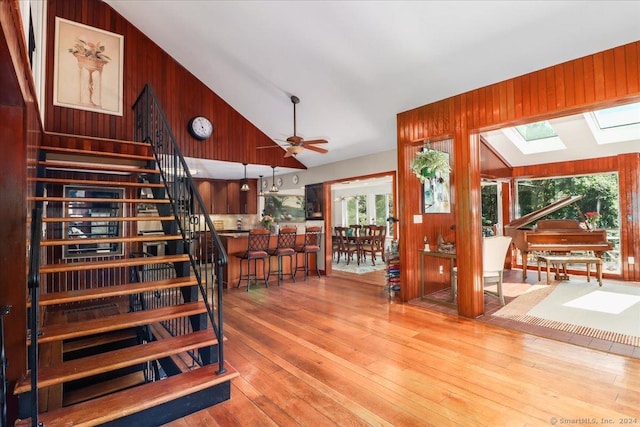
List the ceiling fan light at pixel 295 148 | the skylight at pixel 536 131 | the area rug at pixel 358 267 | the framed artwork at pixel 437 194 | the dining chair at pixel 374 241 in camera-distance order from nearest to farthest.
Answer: the ceiling fan light at pixel 295 148 → the framed artwork at pixel 437 194 → the skylight at pixel 536 131 → the area rug at pixel 358 267 → the dining chair at pixel 374 241

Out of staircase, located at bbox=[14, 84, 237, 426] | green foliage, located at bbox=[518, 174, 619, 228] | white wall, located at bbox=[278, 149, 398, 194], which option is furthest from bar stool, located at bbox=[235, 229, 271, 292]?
green foliage, located at bbox=[518, 174, 619, 228]

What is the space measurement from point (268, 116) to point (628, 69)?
496 centimetres

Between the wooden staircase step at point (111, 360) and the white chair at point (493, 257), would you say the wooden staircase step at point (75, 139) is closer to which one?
the wooden staircase step at point (111, 360)

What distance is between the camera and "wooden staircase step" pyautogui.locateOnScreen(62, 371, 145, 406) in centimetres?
327

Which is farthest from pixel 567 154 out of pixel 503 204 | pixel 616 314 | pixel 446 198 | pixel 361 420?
pixel 361 420

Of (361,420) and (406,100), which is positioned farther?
(406,100)

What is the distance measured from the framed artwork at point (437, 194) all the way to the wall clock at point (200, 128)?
159 inches

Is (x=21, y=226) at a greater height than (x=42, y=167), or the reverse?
(x=42, y=167)

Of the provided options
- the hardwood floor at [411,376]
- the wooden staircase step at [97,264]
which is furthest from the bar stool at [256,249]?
the wooden staircase step at [97,264]

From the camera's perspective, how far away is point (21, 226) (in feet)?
6.93

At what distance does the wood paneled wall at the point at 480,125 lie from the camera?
2.85 m

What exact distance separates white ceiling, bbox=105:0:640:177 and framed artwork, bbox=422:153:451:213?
3.29ft

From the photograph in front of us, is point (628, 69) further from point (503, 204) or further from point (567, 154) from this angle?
point (503, 204)

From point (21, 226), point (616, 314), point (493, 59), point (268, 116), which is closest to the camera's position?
point (21, 226)
